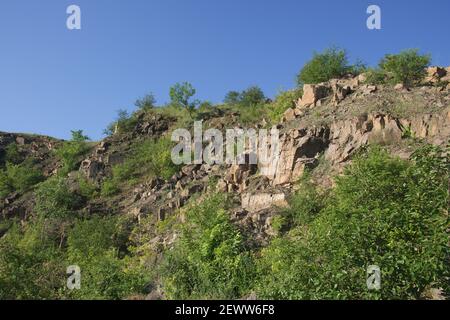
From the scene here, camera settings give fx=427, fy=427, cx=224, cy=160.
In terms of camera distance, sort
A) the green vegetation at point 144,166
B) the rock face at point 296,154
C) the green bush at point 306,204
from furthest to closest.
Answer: the green vegetation at point 144,166 < the rock face at point 296,154 < the green bush at point 306,204

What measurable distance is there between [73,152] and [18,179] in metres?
4.88

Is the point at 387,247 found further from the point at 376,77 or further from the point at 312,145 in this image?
the point at 376,77

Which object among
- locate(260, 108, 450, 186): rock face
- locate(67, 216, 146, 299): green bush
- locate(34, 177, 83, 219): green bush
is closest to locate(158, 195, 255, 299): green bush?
locate(67, 216, 146, 299): green bush

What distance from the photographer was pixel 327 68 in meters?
27.5

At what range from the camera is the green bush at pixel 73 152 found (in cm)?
3538

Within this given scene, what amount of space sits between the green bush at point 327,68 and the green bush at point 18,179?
23351 millimetres

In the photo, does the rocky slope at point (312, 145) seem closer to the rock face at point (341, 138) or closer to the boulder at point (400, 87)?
the rock face at point (341, 138)

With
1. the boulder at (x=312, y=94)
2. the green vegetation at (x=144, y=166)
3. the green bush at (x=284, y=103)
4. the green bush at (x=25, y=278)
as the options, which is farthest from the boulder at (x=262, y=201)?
the green vegetation at (x=144, y=166)

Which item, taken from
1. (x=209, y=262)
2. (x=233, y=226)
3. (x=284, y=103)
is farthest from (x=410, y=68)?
(x=209, y=262)

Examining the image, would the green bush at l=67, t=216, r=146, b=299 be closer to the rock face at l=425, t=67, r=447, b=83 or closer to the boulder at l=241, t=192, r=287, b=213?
the boulder at l=241, t=192, r=287, b=213

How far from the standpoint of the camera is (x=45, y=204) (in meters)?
28.9
